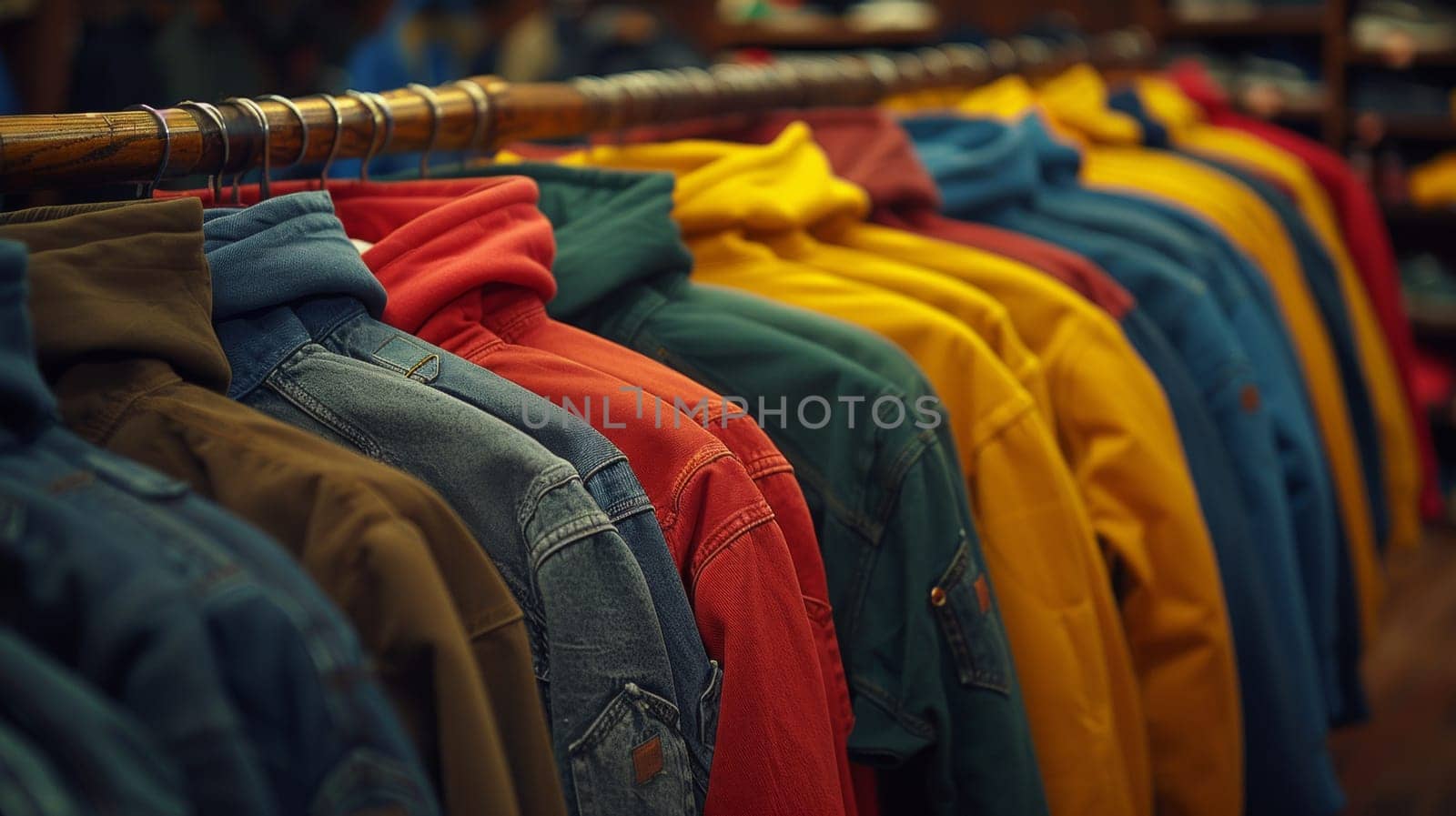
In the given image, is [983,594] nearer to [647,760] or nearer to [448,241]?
[647,760]

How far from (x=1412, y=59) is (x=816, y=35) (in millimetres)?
1709

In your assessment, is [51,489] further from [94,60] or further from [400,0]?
[400,0]

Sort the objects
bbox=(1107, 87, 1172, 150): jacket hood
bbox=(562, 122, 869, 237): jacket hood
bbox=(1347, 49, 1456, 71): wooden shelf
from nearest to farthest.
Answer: bbox=(562, 122, 869, 237): jacket hood → bbox=(1107, 87, 1172, 150): jacket hood → bbox=(1347, 49, 1456, 71): wooden shelf

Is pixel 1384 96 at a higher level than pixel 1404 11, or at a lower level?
lower

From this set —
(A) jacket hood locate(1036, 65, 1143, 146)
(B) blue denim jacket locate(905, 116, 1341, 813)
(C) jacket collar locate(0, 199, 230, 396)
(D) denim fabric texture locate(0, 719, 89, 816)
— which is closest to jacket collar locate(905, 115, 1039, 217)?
(B) blue denim jacket locate(905, 116, 1341, 813)

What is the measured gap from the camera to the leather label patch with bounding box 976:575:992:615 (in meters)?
1.05

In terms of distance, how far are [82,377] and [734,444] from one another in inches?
17.2

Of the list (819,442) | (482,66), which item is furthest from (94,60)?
(819,442)

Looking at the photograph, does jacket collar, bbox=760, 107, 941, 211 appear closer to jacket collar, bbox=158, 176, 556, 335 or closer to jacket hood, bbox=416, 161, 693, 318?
jacket hood, bbox=416, 161, 693, 318

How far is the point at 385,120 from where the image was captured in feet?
3.38

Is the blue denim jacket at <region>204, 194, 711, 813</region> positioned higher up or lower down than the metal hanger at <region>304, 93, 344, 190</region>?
lower down

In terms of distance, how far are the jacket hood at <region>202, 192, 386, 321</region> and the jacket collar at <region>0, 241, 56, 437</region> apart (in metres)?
0.18

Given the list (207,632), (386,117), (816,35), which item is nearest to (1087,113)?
(386,117)

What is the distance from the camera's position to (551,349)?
97 cm
